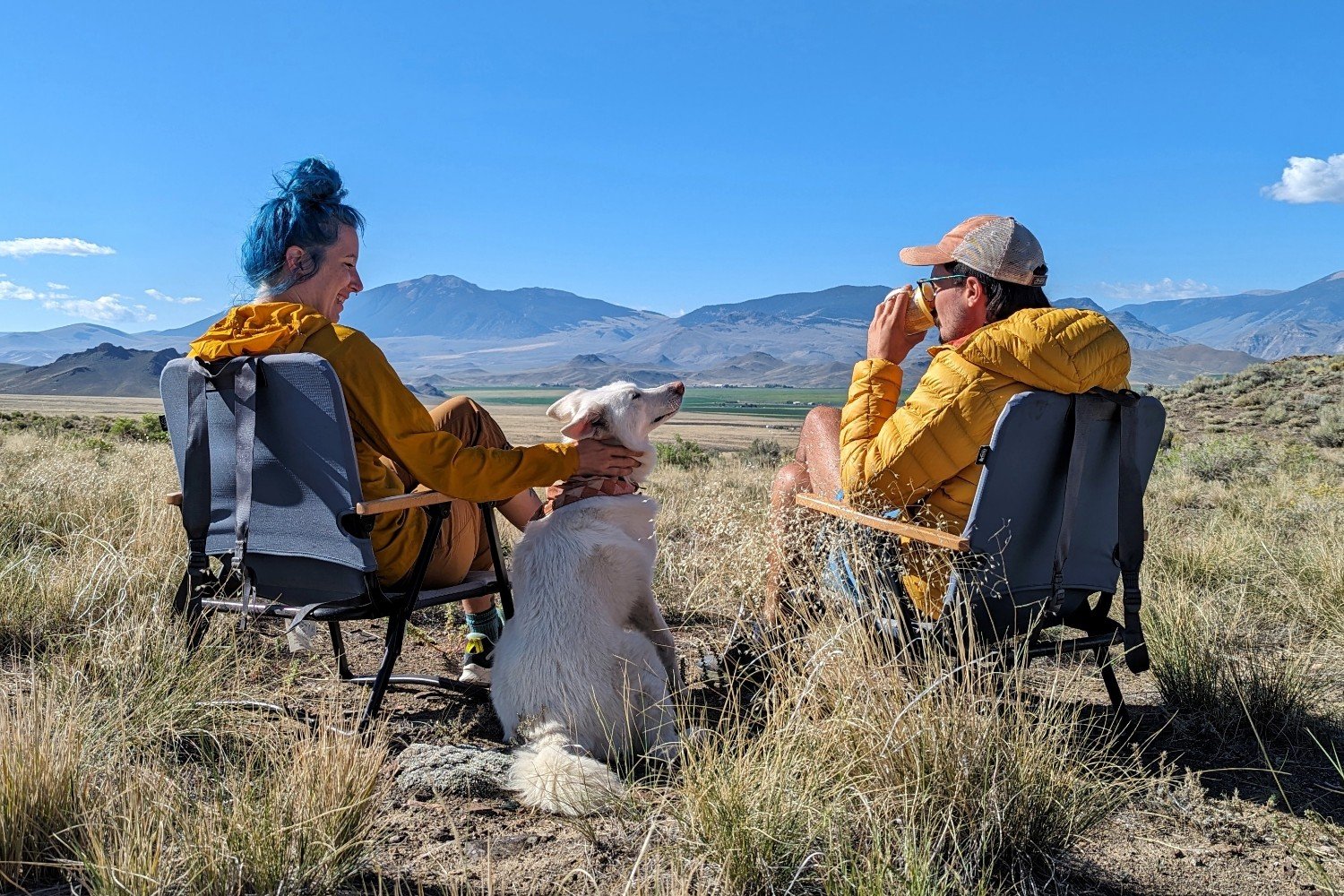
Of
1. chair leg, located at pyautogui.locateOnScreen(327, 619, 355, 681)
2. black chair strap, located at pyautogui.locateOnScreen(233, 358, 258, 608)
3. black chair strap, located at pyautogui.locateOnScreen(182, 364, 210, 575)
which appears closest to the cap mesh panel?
black chair strap, located at pyautogui.locateOnScreen(233, 358, 258, 608)

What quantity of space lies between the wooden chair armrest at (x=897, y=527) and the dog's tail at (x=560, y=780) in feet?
3.60

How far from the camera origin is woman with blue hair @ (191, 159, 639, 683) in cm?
313

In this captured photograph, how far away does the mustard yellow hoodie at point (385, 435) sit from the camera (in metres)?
3.11

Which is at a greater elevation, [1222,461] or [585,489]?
[585,489]

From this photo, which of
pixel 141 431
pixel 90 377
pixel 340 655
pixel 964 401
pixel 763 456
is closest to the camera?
pixel 964 401

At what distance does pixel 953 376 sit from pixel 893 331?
18.9 inches

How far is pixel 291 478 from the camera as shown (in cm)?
314

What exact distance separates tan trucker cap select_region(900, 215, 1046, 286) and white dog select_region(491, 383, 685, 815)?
135cm

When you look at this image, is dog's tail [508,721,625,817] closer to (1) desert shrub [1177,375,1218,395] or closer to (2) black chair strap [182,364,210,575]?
(2) black chair strap [182,364,210,575]

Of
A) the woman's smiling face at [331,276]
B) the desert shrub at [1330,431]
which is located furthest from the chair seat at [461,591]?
the desert shrub at [1330,431]

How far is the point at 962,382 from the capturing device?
2959 millimetres

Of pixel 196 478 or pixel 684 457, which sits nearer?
pixel 196 478

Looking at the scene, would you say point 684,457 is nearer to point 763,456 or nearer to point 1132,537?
point 763,456

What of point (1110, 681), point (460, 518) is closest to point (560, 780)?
point (460, 518)
